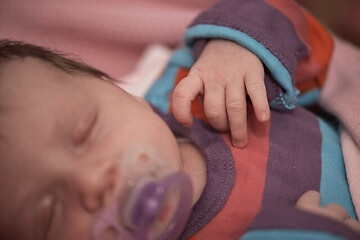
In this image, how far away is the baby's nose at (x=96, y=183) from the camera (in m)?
0.58

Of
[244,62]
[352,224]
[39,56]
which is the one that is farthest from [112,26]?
[352,224]

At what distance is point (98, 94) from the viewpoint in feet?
2.24

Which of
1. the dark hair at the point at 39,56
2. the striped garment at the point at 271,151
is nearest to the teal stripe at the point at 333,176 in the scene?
the striped garment at the point at 271,151

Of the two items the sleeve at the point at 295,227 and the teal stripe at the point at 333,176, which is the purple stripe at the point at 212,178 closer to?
the sleeve at the point at 295,227

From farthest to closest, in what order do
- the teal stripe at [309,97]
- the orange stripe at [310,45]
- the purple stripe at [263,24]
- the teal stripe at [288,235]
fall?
the teal stripe at [309,97] < the orange stripe at [310,45] < the purple stripe at [263,24] < the teal stripe at [288,235]

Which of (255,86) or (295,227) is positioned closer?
(295,227)

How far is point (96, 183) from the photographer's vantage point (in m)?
0.58

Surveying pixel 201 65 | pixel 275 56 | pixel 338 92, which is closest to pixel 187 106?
pixel 201 65

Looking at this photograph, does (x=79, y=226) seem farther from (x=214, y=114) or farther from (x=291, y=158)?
(x=291, y=158)

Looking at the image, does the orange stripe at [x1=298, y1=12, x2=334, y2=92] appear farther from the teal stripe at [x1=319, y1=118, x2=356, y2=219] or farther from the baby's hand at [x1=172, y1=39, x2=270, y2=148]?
the baby's hand at [x1=172, y1=39, x2=270, y2=148]

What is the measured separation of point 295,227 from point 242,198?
0.53 feet

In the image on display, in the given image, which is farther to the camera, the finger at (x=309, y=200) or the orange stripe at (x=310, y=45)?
the orange stripe at (x=310, y=45)

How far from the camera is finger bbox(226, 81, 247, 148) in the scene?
722mm

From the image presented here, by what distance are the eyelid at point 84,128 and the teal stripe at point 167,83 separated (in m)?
0.35
